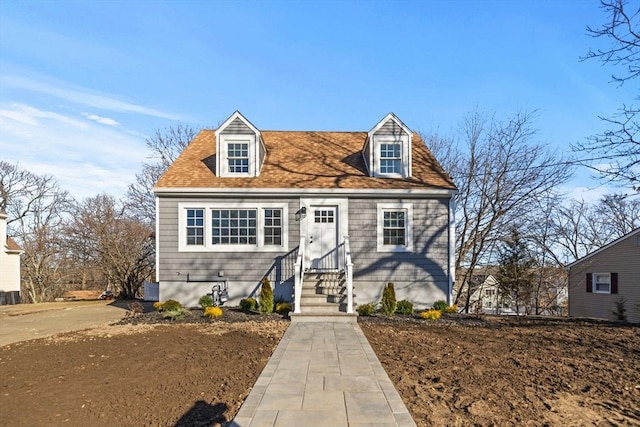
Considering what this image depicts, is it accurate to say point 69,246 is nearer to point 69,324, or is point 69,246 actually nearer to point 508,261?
point 69,324

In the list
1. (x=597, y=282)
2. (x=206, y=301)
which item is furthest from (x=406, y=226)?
(x=597, y=282)

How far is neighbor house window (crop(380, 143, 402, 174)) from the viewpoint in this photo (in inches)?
566

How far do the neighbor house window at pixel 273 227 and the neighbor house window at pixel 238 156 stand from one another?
5.75 feet

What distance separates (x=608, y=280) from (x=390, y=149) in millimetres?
14622

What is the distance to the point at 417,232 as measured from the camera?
13641 millimetres

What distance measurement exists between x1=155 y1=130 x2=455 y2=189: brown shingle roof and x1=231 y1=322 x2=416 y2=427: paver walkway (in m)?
6.84

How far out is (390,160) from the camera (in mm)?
14430

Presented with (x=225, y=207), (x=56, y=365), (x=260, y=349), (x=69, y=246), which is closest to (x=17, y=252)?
(x=69, y=246)

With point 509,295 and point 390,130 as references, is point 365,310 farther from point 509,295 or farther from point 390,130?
point 509,295

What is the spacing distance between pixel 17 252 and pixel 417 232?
21.4 meters

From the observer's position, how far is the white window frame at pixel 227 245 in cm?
1341

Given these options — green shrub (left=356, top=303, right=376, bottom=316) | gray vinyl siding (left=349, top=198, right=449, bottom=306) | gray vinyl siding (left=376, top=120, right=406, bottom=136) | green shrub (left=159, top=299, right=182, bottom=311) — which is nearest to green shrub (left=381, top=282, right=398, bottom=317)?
green shrub (left=356, top=303, right=376, bottom=316)

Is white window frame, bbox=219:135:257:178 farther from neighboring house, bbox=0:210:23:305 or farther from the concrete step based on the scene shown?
neighboring house, bbox=0:210:23:305

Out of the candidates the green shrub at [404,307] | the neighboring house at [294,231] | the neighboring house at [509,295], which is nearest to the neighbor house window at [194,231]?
the neighboring house at [294,231]
